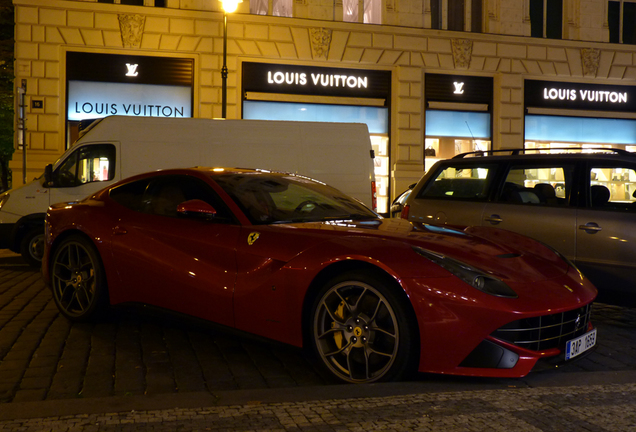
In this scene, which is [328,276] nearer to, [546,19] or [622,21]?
[546,19]

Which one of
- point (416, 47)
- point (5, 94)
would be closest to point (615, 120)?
point (416, 47)

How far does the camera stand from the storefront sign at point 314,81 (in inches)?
760

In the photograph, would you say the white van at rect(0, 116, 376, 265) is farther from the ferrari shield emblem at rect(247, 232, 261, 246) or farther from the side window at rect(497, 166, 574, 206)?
the ferrari shield emblem at rect(247, 232, 261, 246)

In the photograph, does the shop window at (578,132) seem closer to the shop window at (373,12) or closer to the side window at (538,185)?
Result: the shop window at (373,12)

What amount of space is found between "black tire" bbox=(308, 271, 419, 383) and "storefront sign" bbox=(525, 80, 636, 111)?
62.2ft

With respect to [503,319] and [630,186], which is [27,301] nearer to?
[503,319]

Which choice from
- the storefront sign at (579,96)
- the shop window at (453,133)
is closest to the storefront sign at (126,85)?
the shop window at (453,133)

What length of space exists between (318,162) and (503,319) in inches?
320

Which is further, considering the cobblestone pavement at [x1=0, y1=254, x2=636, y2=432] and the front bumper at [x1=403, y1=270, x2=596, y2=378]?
the front bumper at [x1=403, y1=270, x2=596, y2=378]

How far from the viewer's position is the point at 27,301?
717 centimetres

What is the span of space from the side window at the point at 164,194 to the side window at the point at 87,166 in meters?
5.08

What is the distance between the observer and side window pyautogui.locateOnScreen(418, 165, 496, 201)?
279 inches

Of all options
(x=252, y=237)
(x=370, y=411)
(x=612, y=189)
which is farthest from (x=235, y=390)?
(x=612, y=189)

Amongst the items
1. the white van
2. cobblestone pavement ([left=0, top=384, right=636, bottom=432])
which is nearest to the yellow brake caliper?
cobblestone pavement ([left=0, top=384, right=636, bottom=432])
